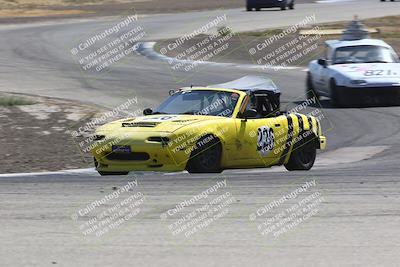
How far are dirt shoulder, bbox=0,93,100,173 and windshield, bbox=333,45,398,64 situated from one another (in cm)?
573

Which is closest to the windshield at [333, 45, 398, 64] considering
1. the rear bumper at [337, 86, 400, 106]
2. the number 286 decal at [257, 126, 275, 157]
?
the rear bumper at [337, 86, 400, 106]

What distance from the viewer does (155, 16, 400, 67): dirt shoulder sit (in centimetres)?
3112

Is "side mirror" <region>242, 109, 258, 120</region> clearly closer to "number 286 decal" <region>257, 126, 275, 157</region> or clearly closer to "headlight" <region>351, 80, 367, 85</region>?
"number 286 decal" <region>257, 126, 275, 157</region>

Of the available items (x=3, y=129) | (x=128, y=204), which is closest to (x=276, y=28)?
(x=3, y=129)

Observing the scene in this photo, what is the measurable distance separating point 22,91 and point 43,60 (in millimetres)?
7603

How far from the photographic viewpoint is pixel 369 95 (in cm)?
2023

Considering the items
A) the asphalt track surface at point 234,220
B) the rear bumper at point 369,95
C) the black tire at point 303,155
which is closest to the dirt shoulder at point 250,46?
the rear bumper at point 369,95

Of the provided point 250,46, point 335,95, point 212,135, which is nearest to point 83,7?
point 250,46

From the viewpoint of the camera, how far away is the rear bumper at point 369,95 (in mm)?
20188

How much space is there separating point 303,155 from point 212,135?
206 cm

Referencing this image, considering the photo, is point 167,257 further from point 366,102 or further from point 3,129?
point 366,102

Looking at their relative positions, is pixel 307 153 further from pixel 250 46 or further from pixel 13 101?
pixel 250 46

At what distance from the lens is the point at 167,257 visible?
7027 mm

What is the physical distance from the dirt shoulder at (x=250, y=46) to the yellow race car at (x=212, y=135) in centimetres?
1643
